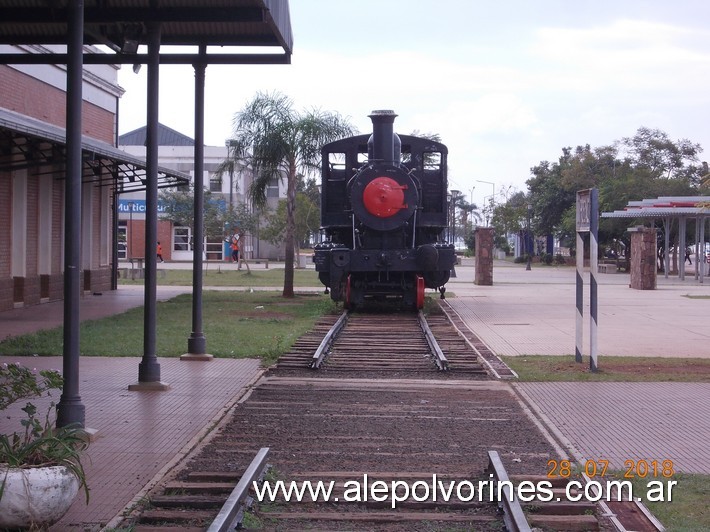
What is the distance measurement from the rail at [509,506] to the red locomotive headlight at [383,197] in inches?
468

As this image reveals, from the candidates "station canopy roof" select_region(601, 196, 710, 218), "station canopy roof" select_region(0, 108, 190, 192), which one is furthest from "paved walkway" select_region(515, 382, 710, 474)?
"station canopy roof" select_region(601, 196, 710, 218)

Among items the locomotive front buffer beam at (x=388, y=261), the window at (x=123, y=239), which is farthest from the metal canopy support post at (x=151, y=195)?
the window at (x=123, y=239)

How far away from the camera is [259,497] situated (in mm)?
6137

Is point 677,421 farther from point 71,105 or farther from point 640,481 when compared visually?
point 71,105

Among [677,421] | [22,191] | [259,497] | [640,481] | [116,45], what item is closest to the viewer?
[259,497]

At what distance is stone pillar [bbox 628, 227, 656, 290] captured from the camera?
110 feet

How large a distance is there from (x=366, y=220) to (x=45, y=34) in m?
7.30

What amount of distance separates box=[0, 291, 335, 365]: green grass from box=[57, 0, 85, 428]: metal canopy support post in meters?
5.21

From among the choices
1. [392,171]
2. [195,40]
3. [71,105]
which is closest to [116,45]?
[195,40]

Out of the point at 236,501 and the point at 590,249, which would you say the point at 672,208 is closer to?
the point at 590,249

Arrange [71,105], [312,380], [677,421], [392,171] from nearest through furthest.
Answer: [71,105] < [677,421] < [312,380] < [392,171]

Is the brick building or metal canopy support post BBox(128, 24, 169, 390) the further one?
the brick building

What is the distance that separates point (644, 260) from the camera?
33562 mm

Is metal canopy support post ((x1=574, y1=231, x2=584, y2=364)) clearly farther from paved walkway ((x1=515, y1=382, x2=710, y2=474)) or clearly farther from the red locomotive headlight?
the red locomotive headlight
